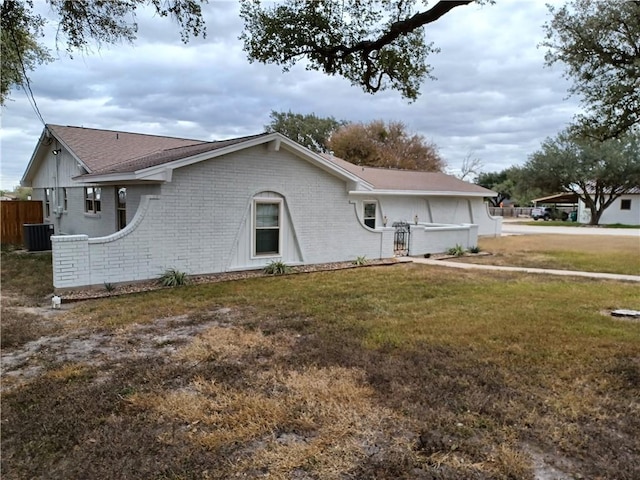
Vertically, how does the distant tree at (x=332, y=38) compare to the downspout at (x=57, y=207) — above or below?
above

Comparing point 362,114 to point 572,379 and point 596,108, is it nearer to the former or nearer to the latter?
point 596,108

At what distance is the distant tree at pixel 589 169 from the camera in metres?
35.9

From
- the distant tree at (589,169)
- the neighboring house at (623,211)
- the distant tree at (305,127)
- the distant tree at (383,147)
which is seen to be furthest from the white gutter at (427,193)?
the distant tree at (305,127)

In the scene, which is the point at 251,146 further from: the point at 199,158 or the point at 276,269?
the point at 276,269

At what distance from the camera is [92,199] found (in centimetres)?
1479

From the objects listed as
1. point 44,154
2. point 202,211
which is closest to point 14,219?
point 44,154

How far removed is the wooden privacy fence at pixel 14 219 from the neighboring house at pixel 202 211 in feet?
6.64

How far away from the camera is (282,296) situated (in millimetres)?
8578

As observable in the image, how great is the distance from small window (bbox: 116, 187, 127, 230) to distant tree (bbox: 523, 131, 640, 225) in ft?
114

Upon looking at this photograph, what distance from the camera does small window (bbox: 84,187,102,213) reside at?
14.3m

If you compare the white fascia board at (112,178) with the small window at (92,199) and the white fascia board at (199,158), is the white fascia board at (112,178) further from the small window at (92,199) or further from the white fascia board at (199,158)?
the small window at (92,199)

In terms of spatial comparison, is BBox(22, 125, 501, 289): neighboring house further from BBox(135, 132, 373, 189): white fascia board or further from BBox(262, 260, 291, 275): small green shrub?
BBox(262, 260, 291, 275): small green shrub

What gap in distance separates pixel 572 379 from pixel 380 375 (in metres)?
2.01

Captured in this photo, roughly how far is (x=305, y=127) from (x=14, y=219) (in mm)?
33913
